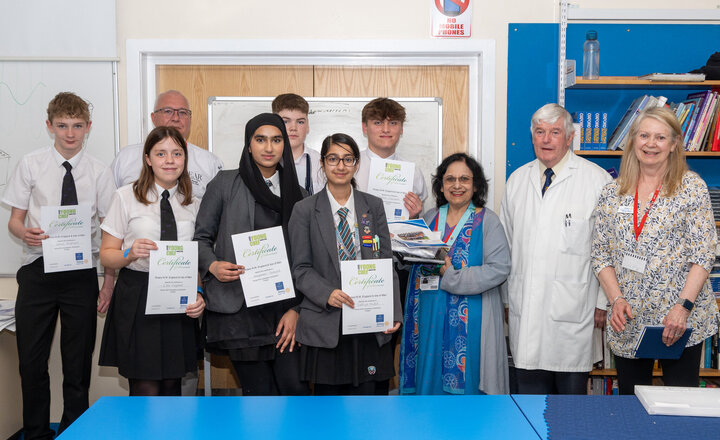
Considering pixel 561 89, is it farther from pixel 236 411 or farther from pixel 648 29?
pixel 236 411

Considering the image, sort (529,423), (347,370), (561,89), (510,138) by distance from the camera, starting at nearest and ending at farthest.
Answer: (529,423) → (347,370) → (561,89) → (510,138)

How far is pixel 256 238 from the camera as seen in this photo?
2.59 meters

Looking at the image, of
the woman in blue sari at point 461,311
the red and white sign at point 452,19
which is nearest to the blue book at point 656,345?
the woman in blue sari at point 461,311

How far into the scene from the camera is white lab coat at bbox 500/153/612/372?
3.01 m

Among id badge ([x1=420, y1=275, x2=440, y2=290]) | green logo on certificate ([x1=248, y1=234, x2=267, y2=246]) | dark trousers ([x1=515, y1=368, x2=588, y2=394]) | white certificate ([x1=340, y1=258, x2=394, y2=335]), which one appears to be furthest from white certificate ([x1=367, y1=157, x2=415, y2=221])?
dark trousers ([x1=515, y1=368, x2=588, y2=394])

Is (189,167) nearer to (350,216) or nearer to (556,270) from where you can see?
(350,216)

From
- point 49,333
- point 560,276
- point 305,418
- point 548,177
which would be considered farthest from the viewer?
point 49,333

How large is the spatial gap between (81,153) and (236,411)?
2155 mm

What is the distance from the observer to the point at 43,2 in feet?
12.6

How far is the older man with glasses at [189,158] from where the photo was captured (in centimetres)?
349

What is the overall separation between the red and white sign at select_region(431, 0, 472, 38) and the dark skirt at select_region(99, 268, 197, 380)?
2478 millimetres

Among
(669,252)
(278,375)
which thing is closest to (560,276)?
(669,252)

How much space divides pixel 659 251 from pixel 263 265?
1.75m

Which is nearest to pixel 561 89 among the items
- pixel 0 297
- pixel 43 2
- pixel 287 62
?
pixel 287 62
